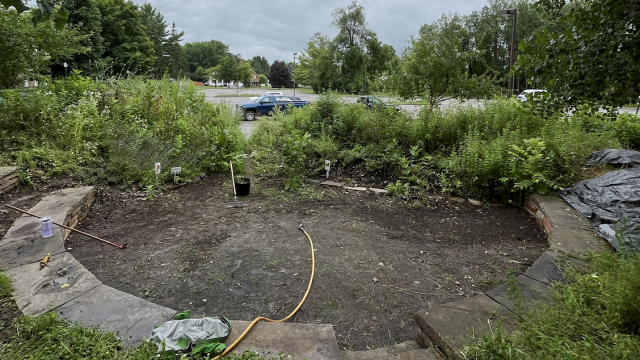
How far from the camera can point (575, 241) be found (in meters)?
2.86

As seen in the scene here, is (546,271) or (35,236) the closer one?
(546,271)

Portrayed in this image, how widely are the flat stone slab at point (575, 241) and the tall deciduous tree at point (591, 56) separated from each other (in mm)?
1275

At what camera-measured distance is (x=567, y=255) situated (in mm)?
2562

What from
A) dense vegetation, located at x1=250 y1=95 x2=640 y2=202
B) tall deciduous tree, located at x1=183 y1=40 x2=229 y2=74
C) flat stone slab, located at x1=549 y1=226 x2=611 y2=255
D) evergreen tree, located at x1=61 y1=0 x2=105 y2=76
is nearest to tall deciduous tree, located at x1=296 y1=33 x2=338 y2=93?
evergreen tree, located at x1=61 y1=0 x2=105 y2=76

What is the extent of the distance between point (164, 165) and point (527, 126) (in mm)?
5859

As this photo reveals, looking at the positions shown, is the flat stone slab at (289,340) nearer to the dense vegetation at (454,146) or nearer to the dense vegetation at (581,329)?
the dense vegetation at (581,329)

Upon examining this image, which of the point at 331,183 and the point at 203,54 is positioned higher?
the point at 203,54

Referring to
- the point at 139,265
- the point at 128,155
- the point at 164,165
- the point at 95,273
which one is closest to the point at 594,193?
the point at 139,265

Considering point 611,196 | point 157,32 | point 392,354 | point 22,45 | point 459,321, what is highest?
point 157,32

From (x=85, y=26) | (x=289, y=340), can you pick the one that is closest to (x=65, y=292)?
(x=289, y=340)

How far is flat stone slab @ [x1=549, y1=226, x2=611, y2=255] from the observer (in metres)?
2.69

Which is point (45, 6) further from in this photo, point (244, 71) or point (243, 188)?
point (244, 71)

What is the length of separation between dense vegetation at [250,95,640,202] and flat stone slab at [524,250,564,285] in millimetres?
1624

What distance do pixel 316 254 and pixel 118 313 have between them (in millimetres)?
1604
